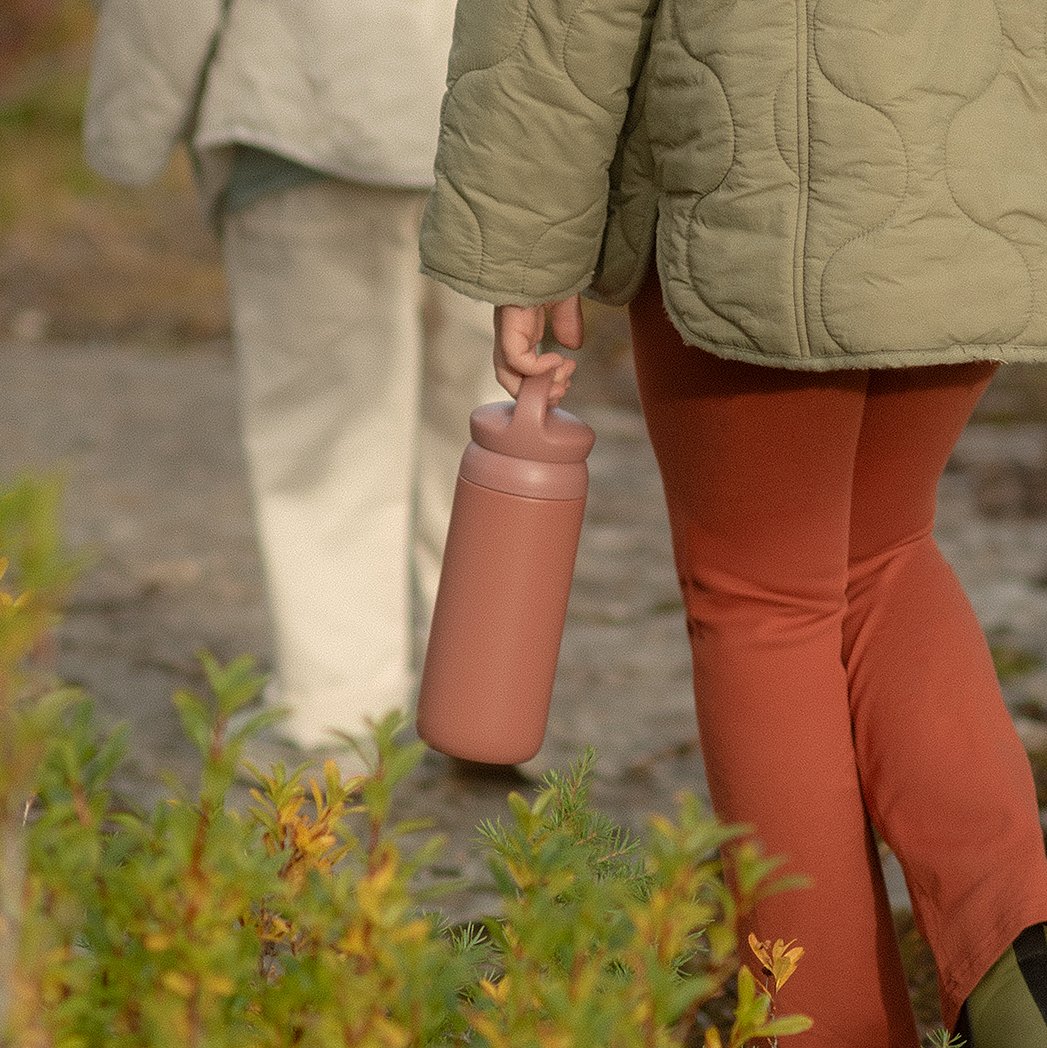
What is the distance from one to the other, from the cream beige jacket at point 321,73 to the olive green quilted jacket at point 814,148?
3.05 feet

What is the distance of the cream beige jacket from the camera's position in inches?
95.9

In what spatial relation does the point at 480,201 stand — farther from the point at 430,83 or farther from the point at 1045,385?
the point at 1045,385

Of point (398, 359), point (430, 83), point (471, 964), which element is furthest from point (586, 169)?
point (398, 359)

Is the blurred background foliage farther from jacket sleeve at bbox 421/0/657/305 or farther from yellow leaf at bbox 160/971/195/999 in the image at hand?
yellow leaf at bbox 160/971/195/999

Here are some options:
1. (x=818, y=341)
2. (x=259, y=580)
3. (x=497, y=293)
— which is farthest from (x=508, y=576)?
(x=259, y=580)

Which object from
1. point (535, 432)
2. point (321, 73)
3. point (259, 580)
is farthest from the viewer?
point (259, 580)

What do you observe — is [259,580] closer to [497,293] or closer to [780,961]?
[497,293]

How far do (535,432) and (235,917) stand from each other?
733 mm

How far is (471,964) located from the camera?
129cm

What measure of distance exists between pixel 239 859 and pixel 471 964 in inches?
13.1

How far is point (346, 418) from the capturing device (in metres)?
2.69

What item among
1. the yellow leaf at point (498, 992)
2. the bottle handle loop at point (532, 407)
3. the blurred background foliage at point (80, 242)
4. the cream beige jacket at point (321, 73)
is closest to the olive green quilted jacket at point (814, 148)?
the bottle handle loop at point (532, 407)

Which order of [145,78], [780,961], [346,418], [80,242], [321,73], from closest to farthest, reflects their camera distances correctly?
[780,961] → [321,73] → [145,78] → [346,418] → [80,242]

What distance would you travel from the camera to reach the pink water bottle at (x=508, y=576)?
5.55ft
